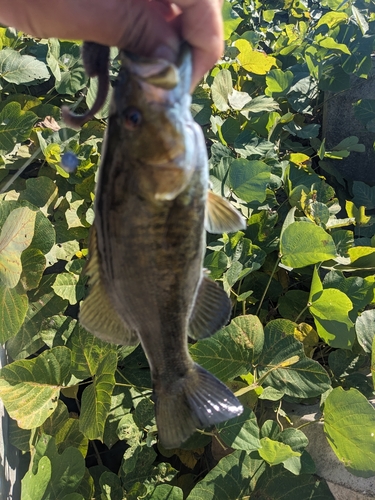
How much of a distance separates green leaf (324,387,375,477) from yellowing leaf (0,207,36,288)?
103 cm

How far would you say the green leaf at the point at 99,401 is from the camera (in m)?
1.36

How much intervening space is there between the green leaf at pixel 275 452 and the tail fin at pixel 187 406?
416 millimetres

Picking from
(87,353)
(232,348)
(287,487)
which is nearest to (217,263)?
(232,348)

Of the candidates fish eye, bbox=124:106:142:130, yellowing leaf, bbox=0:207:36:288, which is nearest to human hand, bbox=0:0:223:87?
fish eye, bbox=124:106:142:130

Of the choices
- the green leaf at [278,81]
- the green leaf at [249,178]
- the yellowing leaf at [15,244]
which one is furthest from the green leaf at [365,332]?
the green leaf at [278,81]

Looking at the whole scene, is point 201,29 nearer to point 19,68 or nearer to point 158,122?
point 158,122

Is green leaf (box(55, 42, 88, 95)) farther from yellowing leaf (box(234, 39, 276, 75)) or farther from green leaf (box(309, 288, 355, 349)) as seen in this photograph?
green leaf (box(309, 288, 355, 349))

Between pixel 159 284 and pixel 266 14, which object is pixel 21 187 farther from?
pixel 266 14

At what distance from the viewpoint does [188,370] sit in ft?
3.19

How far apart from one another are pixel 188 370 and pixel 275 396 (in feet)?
A: 2.13

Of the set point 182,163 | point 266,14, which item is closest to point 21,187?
point 182,163

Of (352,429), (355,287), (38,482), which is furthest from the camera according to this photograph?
(355,287)

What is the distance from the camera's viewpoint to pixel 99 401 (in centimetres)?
137

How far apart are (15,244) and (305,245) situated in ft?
3.26
